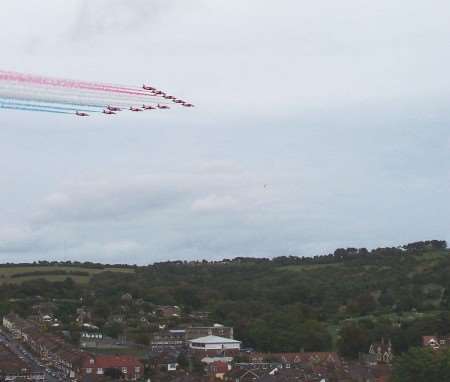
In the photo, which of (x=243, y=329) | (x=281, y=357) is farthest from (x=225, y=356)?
(x=243, y=329)

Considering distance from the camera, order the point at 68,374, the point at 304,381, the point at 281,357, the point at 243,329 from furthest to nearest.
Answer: the point at 243,329
the point at 281,357
the point at 68,374
the point at 304,381

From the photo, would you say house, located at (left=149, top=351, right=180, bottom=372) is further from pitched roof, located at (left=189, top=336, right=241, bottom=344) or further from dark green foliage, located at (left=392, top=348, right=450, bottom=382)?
dark green foliage, located at (left=392, top=348, right=450, bottom=382)

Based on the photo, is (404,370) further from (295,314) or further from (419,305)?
(419,305)

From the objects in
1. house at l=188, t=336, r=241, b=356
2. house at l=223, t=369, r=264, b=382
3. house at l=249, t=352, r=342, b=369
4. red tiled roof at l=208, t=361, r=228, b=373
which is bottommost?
house at l=223, t=369, r=264, b=382

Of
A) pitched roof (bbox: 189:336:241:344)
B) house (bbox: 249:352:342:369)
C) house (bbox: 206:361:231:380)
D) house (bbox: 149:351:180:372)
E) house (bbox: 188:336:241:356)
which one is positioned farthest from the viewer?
pitched roof (bbox: 189:336:241:344)

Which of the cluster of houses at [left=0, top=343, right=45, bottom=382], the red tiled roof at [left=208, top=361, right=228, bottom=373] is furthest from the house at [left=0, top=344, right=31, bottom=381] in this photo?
the red tiled roof at [left=208, top=361, right=228, bottom=373]

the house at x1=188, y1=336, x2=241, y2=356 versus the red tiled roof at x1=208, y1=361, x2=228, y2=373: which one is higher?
the house at x1=188, y1=336, x2=241, y2=356
